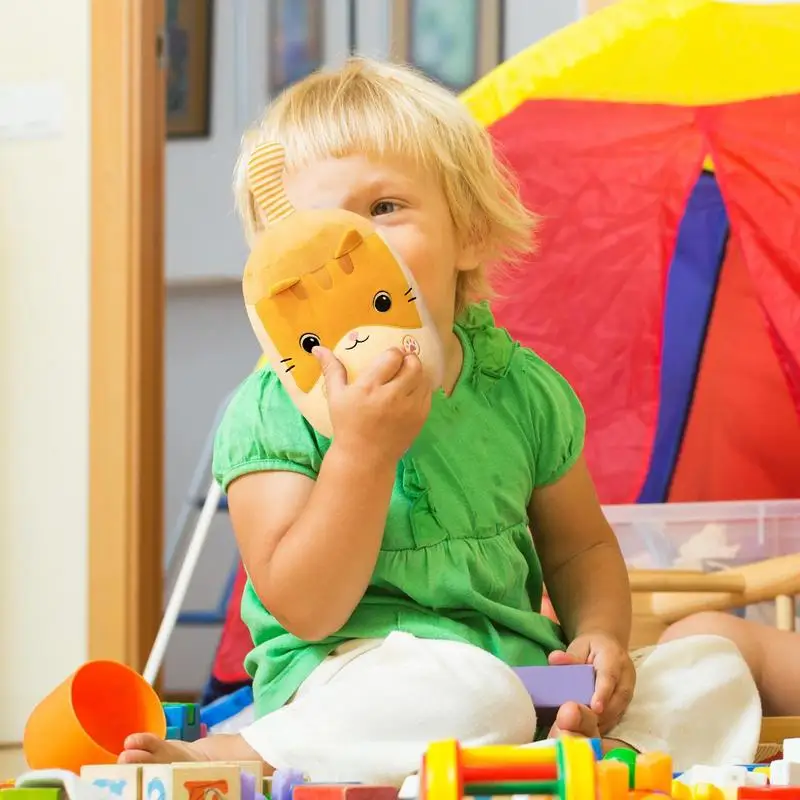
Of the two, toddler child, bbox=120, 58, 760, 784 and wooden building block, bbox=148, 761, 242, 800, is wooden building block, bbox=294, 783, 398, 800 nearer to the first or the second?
wooden building block, bbox=148, 761, 242, 800

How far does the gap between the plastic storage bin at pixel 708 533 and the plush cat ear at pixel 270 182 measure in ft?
2.16

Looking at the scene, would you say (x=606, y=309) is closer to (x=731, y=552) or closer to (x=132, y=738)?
(x=731, y=552)

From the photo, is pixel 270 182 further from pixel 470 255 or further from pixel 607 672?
pixel 607 672

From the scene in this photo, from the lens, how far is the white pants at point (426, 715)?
0.70 m

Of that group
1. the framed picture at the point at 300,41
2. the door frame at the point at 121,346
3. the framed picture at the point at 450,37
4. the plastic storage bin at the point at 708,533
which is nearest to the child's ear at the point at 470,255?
the plastic storage bin at the point at 708,533

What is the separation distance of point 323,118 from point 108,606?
989 millimetres

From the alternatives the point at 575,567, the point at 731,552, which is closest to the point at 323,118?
the point at 575,567

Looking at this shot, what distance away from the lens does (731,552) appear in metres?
1.30

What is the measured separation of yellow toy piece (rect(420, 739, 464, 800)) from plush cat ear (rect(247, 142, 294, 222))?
40 cm

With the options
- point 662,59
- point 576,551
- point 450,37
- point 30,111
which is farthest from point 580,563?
point 450,37

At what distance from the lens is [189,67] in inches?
108

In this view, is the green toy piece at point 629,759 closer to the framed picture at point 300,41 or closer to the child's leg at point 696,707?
the child's leg at point 696,707

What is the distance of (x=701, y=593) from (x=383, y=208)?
0.52 m

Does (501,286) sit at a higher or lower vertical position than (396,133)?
lower
